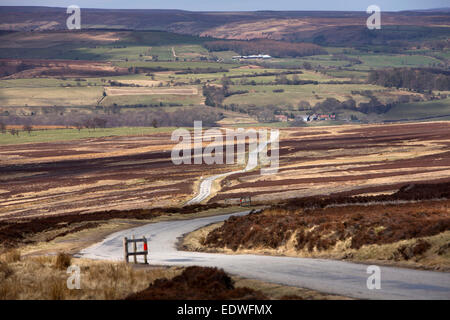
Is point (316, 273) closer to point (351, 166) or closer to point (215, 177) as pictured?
point (215, 177)

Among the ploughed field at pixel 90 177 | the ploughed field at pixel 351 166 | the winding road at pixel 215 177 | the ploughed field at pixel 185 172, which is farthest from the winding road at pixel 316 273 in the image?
the ploughed field at pixel 90 177

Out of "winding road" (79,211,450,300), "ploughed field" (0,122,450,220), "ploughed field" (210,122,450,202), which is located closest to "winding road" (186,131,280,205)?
"ploughed field" (0,122,450,220)

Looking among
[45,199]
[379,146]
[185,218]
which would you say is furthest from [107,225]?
[379,146]

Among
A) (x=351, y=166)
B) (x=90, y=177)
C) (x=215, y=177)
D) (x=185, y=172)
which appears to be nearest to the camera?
(x=215, y=177)

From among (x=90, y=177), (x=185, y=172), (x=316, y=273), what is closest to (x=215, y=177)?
(x=185, y=172)

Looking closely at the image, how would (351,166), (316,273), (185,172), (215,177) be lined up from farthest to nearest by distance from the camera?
(185,172) → (351,166) → (215,177) → (316,273)

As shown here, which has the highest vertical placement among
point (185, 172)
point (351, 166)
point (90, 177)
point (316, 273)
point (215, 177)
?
point (316, 273)
